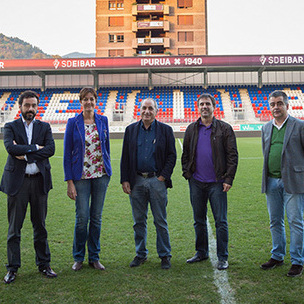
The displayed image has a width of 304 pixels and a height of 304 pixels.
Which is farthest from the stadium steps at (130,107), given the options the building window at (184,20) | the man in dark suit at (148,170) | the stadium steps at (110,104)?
the man in dark suit at (148,170)

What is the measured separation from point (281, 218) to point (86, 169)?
7.79ft

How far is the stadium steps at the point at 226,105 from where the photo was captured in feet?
99.4

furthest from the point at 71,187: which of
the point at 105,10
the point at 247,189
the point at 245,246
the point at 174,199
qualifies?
the point at 105,10

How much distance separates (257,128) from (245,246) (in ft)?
81.8

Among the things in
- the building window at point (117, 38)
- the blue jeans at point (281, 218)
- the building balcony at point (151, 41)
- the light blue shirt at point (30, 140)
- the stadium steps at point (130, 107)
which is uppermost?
the building window at point (117, 38)

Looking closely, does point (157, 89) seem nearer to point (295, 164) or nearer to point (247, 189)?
point (247, 189)

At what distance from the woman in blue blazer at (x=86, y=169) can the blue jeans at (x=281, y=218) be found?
6.51 feet

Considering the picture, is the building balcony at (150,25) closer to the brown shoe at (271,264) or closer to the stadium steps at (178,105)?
the stadium steps at (178,105)

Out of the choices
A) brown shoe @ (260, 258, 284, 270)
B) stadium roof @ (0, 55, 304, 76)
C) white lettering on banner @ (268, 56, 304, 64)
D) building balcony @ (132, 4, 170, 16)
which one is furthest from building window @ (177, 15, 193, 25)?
brown shoe @ (260, 258, 284, 270)

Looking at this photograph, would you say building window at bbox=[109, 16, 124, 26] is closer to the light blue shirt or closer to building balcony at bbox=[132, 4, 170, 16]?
building balcony at bbox=[132, 4, 170, 16]

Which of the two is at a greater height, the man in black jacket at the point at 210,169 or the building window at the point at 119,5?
the building window at the point at 119,5

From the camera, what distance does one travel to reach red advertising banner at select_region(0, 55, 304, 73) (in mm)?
30438

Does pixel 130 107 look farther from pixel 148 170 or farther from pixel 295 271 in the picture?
pixel 295 271

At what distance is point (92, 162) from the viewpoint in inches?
153
